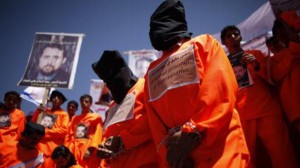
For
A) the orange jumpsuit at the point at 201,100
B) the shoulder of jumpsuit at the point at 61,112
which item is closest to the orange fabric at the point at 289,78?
the orange jumpsuit at the point at 201,100

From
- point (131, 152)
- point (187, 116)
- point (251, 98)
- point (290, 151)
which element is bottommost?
point (290, 151)

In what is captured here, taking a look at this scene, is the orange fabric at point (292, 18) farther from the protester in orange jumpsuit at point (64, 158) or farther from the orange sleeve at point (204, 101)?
the protester in orange jumpsuit at point (64, 158)

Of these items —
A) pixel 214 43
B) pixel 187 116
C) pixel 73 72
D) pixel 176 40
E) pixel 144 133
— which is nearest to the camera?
pixel 187 116

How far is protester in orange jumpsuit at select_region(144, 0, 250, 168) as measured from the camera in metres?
1.57

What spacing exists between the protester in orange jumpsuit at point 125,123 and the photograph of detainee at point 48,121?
4046mm

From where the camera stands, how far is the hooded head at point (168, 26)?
82.1 inches

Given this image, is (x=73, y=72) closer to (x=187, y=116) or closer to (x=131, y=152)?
(x=131, y=152)

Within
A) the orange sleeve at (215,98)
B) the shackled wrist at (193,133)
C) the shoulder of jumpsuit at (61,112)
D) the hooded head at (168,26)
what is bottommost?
the shoulder of jumpsuit at (61,112)

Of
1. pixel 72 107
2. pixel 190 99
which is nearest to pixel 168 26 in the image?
pixel 190 99

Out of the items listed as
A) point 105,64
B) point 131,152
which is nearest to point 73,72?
point 105,64

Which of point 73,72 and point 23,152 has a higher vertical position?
point 73,72

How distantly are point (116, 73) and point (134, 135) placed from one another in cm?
83

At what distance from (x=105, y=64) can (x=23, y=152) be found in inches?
131

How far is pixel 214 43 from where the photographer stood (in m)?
1.95
